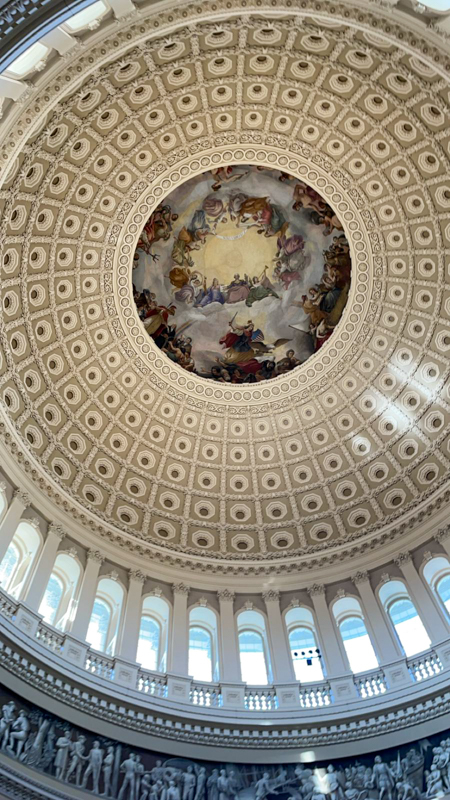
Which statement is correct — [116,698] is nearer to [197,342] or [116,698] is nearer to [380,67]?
[197,342]

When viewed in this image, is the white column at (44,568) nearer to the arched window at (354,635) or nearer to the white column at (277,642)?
the white column at (277,642)

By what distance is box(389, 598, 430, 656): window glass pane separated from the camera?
877 inches

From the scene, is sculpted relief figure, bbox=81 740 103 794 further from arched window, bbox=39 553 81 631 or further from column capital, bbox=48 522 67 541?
column capital, bbox=48 522 67 541

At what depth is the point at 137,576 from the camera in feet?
80.6

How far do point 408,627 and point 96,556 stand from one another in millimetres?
10138

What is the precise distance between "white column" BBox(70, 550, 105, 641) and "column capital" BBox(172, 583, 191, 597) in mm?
2649

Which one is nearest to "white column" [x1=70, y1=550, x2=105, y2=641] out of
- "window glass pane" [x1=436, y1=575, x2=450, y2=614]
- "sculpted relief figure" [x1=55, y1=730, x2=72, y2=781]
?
"sculpted relief figure" [x1=55, y1=730, x2=72, y2=781]

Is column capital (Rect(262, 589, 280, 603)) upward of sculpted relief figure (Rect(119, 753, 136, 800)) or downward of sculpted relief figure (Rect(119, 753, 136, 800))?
upward

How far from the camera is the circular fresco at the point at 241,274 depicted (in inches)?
1172

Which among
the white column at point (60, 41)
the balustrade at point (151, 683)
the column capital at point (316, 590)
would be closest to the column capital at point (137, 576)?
the balustrade at point (151, 683)

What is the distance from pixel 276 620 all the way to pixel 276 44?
19.0m

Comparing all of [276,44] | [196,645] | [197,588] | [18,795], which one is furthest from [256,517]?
[276,44]

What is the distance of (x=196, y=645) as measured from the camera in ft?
77.4

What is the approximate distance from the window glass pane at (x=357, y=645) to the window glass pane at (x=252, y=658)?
2675 mm
